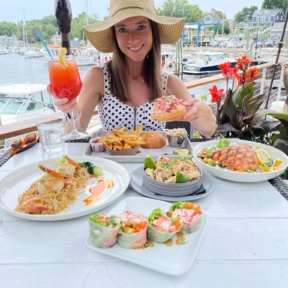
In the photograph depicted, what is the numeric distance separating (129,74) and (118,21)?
522 millimetres

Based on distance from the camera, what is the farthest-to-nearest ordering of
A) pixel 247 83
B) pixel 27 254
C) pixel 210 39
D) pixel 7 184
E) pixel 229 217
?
pixel 210 39
pixel 247 83
pixel 7 184
pixel 229 217
pixel 27 254

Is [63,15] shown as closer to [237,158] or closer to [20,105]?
[237,158]

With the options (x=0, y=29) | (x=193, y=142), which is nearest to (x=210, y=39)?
(x=0, y=29)

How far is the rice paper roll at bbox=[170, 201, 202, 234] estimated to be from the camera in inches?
27.8

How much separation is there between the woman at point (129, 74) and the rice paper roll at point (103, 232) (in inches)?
48.1

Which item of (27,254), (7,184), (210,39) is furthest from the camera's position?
(210,39)

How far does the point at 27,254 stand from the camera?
0.66m

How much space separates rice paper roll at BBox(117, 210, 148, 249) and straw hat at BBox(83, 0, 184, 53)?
1.36 metres

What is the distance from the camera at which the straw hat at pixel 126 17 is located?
1665 millimetres

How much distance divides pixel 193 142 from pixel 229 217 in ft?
2.52

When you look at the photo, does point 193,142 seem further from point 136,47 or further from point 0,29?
point 0,29

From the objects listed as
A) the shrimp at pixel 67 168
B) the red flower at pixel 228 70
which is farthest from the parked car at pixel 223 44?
the shrimp at pixel 67 168

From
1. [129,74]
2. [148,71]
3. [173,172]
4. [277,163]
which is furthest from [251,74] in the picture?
[173,172]

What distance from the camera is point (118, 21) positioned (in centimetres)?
162
